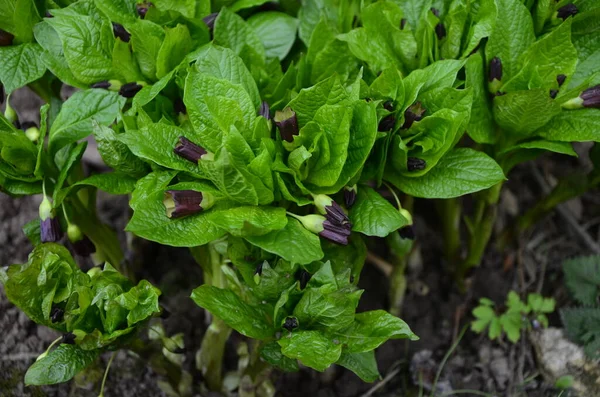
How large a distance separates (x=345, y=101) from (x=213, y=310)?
496 millimetres

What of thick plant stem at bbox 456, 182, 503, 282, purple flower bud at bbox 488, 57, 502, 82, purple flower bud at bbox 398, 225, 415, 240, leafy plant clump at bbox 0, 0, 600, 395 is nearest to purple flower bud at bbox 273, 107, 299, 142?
leafy plant clump at bbox 0, 0, 600, 395

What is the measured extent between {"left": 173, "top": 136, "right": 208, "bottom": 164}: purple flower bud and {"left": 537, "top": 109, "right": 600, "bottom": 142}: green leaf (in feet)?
2.57

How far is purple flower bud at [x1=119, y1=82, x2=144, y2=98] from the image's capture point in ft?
4.95

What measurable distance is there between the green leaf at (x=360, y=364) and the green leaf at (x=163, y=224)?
38cm

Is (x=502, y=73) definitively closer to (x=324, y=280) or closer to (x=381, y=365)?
(x=324, y=280)

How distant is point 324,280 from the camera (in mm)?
1338

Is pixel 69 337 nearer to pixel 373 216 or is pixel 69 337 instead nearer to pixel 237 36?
pixel 373 216

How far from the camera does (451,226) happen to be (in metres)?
1.96

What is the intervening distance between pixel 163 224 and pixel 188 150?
158 millimetres

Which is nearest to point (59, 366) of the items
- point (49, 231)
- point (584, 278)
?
point (49, 231)

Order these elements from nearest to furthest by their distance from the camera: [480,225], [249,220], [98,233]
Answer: [249,220] < [98,233] < [480,225]

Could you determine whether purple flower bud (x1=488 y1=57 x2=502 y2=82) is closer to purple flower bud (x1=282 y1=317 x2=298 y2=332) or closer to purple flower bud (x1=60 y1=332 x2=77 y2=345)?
purple flower bud (x1=282 y1=317 x2=298 y2=332)

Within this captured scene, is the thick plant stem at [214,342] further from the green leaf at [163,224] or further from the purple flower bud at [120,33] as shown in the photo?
the purple flower bud at [120,33]

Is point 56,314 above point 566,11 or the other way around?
the other way around
